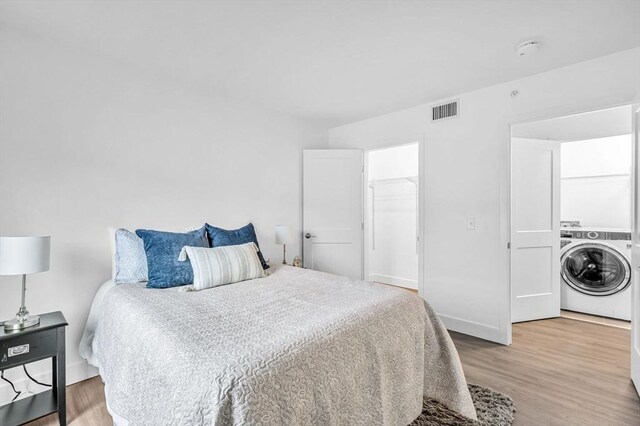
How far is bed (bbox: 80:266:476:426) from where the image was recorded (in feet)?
3.28

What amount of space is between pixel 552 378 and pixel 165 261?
2.94 meters

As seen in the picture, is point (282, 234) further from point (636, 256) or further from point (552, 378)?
point (636, 256)

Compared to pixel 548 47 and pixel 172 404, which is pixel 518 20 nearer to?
pixel 548 47

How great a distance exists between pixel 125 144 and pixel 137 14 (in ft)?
3.30

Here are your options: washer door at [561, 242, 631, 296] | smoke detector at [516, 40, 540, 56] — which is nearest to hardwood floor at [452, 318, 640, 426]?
washer door at [561, 242, 631, 296]

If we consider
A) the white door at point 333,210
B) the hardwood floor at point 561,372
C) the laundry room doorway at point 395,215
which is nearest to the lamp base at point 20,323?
the white door at point 333,210

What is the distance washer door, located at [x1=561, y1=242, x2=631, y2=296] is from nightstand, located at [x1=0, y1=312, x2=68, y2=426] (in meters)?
4.95

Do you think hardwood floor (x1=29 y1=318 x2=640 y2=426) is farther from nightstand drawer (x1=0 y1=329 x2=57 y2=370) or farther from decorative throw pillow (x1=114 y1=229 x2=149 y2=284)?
decorative throw pillow (x1=114 y1=229 x2=149 y2=284)

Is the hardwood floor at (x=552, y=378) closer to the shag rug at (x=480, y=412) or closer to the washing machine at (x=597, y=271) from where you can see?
the shag rug at (x=480, y=412)

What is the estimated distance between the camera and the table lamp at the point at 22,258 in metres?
1.60

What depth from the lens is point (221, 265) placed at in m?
2.20

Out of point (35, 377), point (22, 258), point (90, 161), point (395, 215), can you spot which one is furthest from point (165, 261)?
point (395, 215)

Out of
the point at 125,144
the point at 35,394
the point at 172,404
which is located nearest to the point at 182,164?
the point at 125,144

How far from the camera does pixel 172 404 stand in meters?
1.03
